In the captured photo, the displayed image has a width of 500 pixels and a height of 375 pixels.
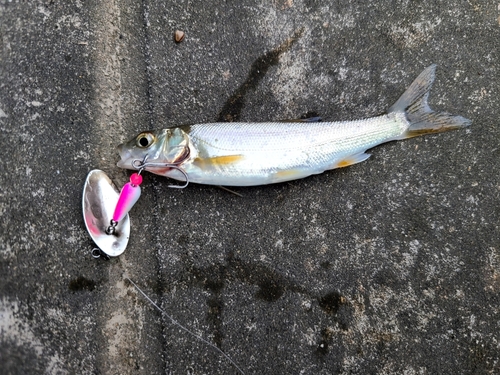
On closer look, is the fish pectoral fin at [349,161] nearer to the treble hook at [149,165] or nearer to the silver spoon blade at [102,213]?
the treble hook at [149,165]

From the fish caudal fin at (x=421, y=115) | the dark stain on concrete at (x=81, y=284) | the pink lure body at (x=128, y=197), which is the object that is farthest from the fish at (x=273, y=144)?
the dark stain on concrete at (x=81, y=284)

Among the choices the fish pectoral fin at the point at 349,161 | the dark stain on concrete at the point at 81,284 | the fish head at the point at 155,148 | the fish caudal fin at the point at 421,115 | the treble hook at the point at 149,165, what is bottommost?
the dark stain on concrete at the point at 81,284

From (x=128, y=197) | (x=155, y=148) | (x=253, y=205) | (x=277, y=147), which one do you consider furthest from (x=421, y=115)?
(x=128, y=197)

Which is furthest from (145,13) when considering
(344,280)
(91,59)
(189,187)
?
(344,280)

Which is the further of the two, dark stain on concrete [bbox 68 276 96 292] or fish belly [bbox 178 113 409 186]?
fish belly [bbox 178 113 409 186]

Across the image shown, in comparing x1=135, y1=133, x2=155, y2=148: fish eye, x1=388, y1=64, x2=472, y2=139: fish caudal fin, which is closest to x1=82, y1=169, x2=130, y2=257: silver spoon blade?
x1=135, y1=133, x2=155, y2=148: fish eye

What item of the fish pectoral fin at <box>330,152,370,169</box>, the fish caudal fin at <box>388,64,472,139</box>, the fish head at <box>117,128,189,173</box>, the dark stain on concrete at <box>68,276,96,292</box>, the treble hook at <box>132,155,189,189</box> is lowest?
the dark stain on concrete at <box>68,276,96,292</box>

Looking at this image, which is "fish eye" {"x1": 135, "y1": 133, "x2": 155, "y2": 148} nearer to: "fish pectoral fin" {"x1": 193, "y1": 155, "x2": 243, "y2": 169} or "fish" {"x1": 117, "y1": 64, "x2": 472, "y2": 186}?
"fish" {"x1": 117, "y1": 64, "x2": 472, "y2": 186}
